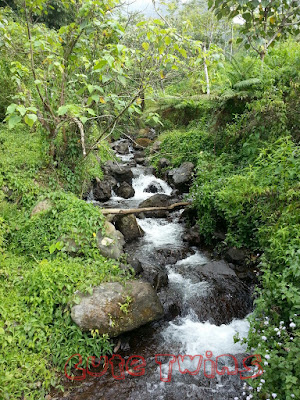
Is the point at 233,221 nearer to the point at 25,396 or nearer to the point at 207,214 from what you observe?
the point at 207,214

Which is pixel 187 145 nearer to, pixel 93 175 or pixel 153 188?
pixel 153 188

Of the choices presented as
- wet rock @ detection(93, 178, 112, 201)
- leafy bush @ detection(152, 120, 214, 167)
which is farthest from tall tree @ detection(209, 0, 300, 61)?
wet rock @ detection(93, 178, 112, 201)

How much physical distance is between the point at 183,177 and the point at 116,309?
287 inches

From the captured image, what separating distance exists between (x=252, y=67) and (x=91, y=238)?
798 cm

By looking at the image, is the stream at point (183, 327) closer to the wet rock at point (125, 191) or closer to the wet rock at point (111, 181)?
the wet rock at point (125, 191)

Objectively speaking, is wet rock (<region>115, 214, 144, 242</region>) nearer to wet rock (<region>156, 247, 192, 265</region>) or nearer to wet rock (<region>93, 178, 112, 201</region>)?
wet rock (<region>156, 247, 192, 265</region>)

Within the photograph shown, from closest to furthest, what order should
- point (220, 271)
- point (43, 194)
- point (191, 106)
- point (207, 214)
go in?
point (220, 271) < point (43, 194) < point (207, 214) < point (191, 106)

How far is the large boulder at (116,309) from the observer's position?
444 cm

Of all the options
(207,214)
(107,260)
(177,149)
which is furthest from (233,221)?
(177,149)

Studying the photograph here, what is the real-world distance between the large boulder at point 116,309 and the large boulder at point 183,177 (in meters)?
6.52

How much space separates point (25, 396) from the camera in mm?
3641

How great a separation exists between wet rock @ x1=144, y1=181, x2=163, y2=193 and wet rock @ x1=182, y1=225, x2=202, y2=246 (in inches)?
175

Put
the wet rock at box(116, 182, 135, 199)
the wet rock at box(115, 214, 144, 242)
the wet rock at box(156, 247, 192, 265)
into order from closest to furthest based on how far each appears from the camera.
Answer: the wet rock at box(156, 247, 192, 265) → the wet rock at box(115, 214, 144, 242) → the wet rock at box(116, 182, 135, 199)

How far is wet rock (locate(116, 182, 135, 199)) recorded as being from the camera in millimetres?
11531
